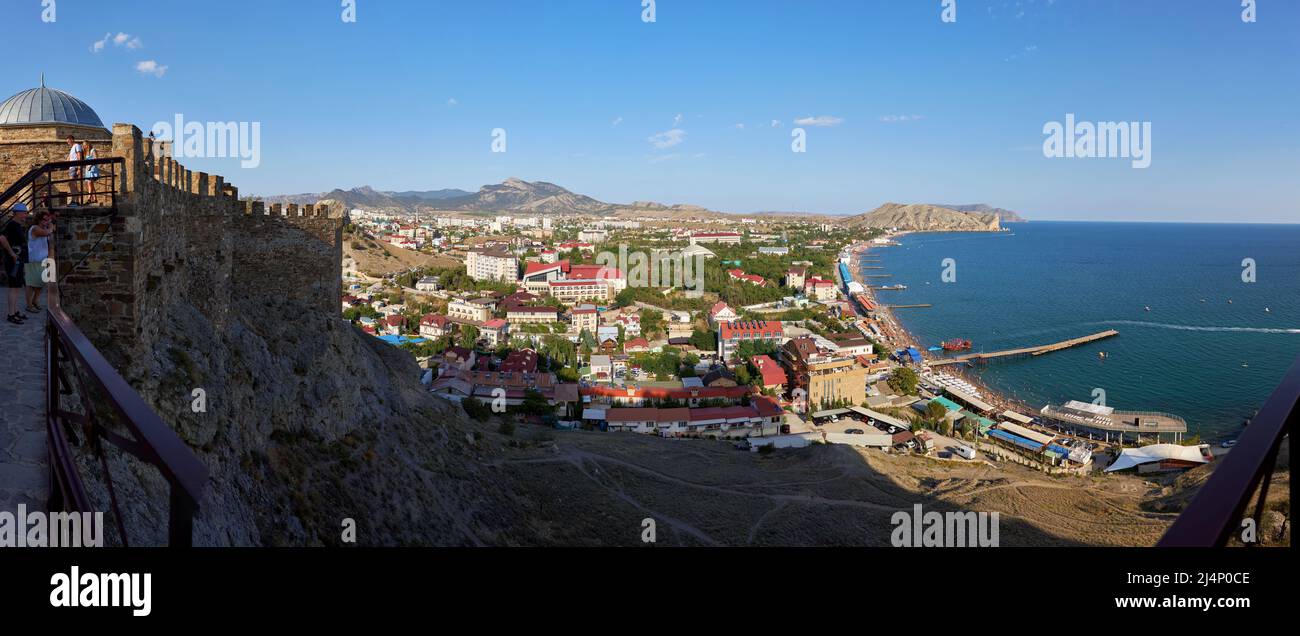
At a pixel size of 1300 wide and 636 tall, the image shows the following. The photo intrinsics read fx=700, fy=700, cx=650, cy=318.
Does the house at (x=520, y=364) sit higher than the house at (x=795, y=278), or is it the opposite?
the house at (x=795, y=278)

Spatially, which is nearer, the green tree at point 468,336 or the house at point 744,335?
the green tree at point 468,336

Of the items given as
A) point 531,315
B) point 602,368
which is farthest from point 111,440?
point 531,315

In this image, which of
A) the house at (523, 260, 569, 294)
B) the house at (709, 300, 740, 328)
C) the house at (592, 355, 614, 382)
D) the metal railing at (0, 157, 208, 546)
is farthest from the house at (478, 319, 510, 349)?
the metal railing at (0, 157, 208, 546)

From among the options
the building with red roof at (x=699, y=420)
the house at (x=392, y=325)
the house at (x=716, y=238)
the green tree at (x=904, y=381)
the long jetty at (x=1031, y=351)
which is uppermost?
the house at (x=716, y=238)

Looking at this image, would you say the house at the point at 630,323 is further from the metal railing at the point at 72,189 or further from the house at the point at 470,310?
the metal railing at the point at 72,189

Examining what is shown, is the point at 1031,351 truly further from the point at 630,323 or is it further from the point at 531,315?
the point at 531,315

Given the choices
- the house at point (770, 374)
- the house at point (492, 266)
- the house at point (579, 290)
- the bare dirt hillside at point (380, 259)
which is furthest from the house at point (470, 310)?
the house at point (770, 374)

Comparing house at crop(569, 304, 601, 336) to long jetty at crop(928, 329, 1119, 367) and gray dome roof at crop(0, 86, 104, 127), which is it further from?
gray dome roof at crop(0, 86, 104, 127)

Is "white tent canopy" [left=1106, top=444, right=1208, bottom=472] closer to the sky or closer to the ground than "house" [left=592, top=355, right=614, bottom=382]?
closer to the ground
